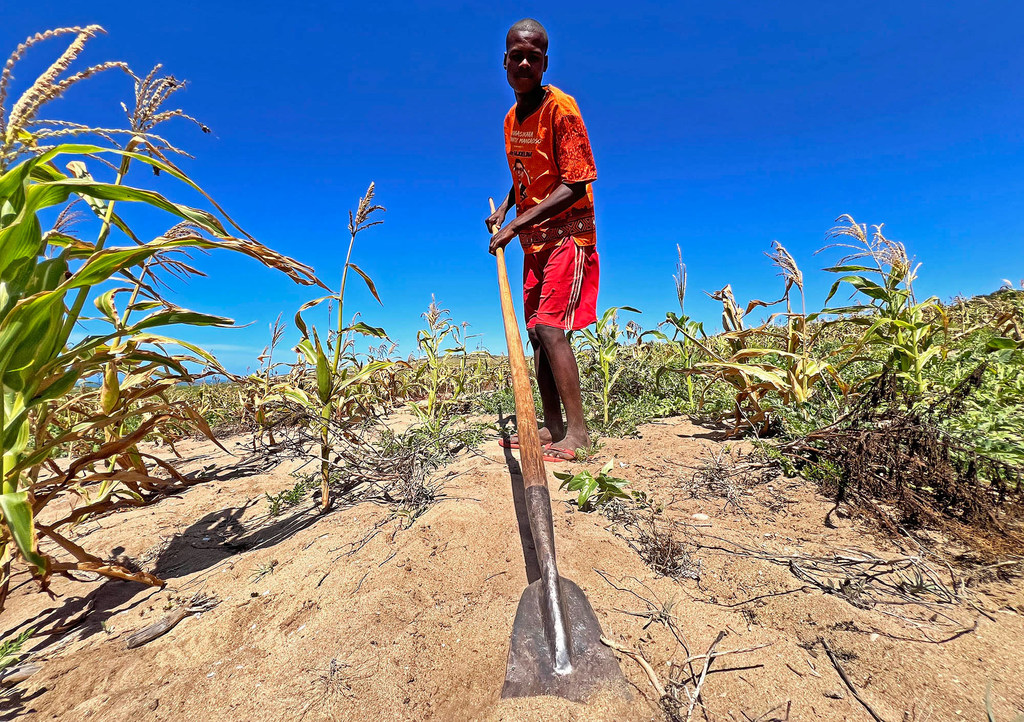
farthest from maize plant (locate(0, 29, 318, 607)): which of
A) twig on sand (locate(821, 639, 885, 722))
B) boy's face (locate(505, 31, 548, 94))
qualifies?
boy's face (locate(505, 31, 548, 94))

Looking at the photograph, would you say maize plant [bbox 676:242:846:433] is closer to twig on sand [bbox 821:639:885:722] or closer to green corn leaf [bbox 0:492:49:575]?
twig on sand [bbox 821:639:885:722]

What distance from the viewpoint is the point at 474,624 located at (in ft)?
3.98

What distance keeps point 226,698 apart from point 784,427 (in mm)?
2446

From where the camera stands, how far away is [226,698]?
39.9 inches

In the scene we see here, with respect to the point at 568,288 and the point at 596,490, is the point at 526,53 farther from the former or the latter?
the point at 596,490

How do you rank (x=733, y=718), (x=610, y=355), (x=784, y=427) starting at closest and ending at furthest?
(x=733, y=718), (x=784, y=427), (x=610, y=355)

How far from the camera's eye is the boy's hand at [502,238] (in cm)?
269

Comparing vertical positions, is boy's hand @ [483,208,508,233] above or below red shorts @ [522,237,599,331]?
above

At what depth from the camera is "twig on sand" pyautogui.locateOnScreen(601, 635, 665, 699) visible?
0.92 m

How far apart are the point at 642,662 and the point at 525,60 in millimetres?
3122

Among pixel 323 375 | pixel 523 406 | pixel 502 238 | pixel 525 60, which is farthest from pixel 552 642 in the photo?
pixel 525 60

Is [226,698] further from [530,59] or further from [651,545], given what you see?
[530,59]

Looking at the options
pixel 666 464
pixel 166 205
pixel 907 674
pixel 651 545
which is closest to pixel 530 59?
pixel 166 205

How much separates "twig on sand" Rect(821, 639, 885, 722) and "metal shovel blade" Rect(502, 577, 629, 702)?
0.48 m
